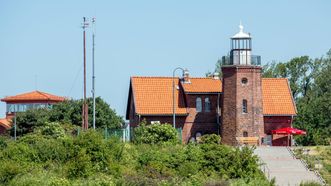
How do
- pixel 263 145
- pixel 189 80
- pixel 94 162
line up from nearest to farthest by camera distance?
1. pixel 94 162
2. pixel 263 145
3. pixel 189 80

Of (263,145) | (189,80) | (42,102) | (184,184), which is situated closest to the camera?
(184,184)

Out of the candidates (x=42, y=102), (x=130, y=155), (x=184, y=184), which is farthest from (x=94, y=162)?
(x=42, y=102)

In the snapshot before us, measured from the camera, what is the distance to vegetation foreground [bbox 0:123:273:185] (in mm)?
48281

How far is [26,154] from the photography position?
170 ft

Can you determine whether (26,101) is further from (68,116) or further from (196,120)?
(196,120)

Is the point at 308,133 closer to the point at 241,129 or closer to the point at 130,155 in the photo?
the point at 241,129

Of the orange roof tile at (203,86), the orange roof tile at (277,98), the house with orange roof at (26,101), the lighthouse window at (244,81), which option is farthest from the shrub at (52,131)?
the house with orange roof at (26,101)

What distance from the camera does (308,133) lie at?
68812mm

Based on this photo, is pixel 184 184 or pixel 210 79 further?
pixel 210 79

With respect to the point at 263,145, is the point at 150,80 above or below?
above

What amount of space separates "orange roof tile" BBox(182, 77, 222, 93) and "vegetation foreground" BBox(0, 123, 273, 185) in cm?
1045

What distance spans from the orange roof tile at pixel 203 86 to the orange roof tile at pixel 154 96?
0.95 metres

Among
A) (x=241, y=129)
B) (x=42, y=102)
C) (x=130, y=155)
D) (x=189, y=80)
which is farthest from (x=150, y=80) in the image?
(x=42, y=102)

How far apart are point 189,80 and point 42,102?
38.6m
